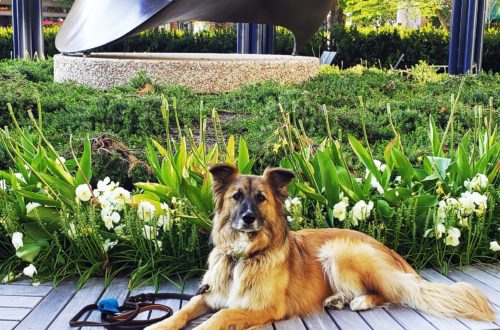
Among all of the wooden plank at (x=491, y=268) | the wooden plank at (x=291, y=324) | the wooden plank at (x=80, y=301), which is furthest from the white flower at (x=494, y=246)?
the wooden plank at (x=80, y=301)

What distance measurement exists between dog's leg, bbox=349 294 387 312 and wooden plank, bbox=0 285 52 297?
1623mm

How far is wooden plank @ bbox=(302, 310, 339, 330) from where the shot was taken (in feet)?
11.2

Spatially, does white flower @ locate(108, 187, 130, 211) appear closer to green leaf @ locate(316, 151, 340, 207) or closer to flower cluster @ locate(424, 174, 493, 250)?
green leaf @ locate(316, 151, 340, 207)

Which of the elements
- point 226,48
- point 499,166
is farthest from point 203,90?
point 226,48

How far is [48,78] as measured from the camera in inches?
437

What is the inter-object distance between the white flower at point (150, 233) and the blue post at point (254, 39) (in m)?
14.3

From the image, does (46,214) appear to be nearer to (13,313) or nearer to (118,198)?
(118,198)

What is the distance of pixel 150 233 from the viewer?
4109mm

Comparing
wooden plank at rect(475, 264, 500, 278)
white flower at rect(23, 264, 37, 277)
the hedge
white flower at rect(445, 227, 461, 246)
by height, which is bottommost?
wooden plank at rect(475, 264, 500, 278)

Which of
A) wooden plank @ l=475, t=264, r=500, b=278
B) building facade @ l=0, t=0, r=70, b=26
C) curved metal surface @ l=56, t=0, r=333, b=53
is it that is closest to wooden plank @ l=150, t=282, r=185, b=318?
wooden plank @ l=475, t=264, r=500, b=278

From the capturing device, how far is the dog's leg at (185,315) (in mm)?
3271

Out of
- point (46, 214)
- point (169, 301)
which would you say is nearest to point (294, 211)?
point (169, 301)

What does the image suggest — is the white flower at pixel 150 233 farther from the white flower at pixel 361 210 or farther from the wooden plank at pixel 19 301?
the white flower at pixel 361 210

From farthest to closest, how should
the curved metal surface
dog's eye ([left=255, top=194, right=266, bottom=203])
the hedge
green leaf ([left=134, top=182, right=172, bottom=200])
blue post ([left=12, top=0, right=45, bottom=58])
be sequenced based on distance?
the hedge → blue post ([left=12, top=0, right=45, bottom=58]) → the curved metal surface → green leaf ([left=134, top=182, right=172, bottom=200]) → dog's eye ([left=255, top=194, right=266, bottom=203])
